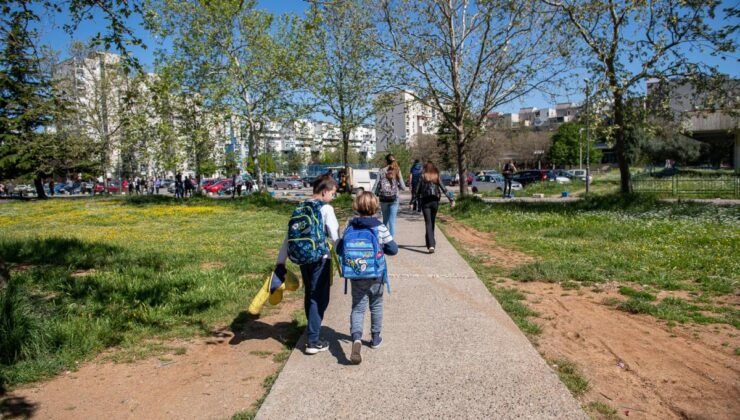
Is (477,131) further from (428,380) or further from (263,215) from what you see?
(428,380)

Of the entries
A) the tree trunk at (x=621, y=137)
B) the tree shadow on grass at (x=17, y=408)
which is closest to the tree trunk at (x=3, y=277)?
the tree shadow on grass at (x=17, y=408)

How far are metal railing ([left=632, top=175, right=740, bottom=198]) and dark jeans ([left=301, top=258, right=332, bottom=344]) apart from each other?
2229cm

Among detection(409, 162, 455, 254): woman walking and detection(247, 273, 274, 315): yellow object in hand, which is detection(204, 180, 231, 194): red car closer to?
detection(409, 162, 455, 254): woman walking

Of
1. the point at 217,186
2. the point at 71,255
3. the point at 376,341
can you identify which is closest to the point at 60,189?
the point at 217,186

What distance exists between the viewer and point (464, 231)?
13523 millimetres

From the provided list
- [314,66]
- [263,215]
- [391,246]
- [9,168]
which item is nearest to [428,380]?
[391,246]

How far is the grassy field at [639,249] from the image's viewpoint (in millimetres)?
6324

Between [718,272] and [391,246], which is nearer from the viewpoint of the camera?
[391,246]

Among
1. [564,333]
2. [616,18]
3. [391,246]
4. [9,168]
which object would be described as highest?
[616,18]

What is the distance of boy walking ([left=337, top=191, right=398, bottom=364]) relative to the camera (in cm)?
429

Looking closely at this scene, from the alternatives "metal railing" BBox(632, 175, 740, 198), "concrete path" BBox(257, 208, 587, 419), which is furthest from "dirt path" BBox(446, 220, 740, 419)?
"metal railing" BBox(632, 175, 740, 198)

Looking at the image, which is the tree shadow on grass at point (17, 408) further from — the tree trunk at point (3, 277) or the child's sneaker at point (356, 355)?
the child's sneaker at point (356, 355)

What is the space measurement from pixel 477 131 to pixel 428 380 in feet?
58.9

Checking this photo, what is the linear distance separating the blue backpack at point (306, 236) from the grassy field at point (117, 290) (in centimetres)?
167
